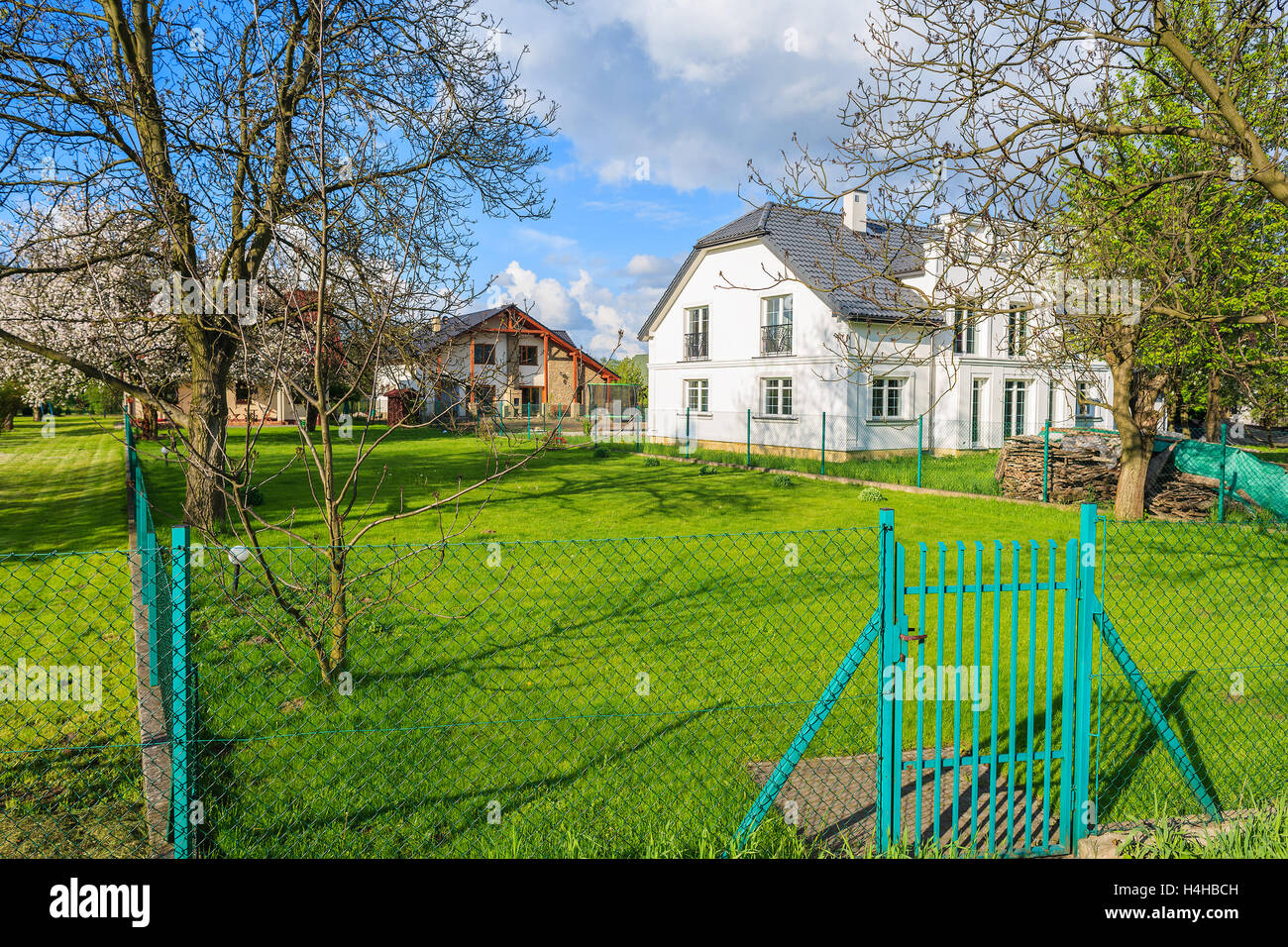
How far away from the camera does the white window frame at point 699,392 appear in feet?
95.7

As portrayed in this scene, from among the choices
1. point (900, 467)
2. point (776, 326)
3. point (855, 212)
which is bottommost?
point (900, 467)

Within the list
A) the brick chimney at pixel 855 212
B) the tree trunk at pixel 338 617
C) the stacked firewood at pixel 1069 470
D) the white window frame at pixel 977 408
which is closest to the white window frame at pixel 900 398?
the white window frame at pixel 977 408

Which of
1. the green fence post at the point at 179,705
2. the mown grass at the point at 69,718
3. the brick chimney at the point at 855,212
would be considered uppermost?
the brick chimney at the point at 855,212

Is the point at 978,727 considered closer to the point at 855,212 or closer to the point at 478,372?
the point at 478,372

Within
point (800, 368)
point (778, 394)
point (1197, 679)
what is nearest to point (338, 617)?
point (1197, 679)

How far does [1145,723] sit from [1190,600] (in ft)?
12.6

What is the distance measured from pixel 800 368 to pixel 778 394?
1.35 m

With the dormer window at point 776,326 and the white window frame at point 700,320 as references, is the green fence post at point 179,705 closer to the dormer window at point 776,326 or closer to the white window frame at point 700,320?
the dormer window at point 776,326

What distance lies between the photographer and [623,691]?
5.71 metres

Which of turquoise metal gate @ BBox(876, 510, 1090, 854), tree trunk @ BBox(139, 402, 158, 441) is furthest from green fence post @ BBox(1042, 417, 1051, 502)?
tree trunk @ BBox(139, 402, 158, 441)

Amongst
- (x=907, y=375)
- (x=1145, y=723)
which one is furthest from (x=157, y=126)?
(x=907, y=375)

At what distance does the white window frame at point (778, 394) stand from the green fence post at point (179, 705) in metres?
22.6

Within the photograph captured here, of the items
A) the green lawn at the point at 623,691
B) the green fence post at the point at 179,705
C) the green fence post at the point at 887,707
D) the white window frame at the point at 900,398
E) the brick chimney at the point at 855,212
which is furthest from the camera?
the brick chimney at the point at 855,212
